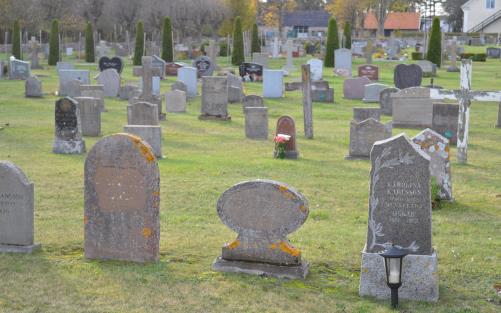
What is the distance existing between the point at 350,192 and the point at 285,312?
601 centimetres

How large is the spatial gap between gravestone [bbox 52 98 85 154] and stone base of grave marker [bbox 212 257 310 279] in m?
9.39

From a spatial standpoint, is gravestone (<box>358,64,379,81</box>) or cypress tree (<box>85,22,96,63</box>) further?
cypress tree (<box>85,22,96,63</box>)

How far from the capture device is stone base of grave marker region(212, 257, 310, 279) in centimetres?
838

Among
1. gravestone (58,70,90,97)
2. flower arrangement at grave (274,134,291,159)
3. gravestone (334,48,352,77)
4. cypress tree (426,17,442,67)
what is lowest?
flower arrangement at grave (274,134,291,159)

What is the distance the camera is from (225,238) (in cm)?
1002

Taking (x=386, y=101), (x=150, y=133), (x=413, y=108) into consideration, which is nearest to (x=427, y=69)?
(x=386, y=101)

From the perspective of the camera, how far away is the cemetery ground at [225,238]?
25.5ft

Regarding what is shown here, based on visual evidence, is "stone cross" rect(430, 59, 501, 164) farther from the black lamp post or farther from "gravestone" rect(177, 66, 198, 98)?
"gravestone" rect(177, 66, 198, 98)

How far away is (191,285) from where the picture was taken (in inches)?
321

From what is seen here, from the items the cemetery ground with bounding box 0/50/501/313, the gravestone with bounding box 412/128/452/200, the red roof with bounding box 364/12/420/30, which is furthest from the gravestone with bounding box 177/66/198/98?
the red roof with bounding box 364/12/420/30

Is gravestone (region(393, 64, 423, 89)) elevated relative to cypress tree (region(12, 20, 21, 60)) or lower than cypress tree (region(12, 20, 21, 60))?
lower

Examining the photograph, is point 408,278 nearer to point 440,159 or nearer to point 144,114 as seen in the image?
point 440,159

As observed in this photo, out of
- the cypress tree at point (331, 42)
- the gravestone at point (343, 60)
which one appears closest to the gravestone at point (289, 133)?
the gravestone at point (343, 60)

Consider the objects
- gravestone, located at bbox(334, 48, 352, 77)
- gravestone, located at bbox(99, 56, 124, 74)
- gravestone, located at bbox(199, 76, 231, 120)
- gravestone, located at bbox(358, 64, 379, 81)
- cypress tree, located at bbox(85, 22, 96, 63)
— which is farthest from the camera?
cypress tree, located at bbox(85, 22, 96, 63)
